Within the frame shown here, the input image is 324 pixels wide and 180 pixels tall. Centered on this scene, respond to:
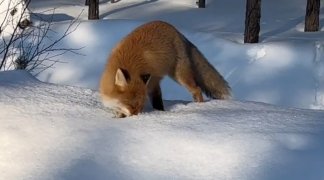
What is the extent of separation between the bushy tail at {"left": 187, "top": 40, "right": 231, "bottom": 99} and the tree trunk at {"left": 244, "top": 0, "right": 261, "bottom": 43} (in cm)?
847

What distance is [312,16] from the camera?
15617mm

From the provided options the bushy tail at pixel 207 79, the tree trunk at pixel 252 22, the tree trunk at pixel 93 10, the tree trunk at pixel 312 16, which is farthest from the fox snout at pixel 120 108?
the tree trunk at pixel 93 10

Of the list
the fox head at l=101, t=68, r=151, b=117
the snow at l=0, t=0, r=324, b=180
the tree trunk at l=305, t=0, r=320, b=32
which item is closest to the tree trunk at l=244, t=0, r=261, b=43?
the tree trunk at l=305, t=0, r=320, b=32

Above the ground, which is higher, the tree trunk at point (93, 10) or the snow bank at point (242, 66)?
the tree trunk at point (93, 10)

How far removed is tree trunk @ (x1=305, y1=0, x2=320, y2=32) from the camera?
15.6 m

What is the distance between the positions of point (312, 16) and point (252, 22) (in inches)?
97.2

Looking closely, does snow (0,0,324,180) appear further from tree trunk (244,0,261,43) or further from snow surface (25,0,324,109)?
tree trunk (244,0,261,43)

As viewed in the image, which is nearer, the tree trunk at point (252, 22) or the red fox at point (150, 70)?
the red fox at point (150, 70)

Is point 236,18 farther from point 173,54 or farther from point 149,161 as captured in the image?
point 149,161

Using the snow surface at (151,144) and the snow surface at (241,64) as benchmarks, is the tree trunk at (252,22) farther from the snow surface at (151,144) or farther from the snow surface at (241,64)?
the snow surface at (151,144)

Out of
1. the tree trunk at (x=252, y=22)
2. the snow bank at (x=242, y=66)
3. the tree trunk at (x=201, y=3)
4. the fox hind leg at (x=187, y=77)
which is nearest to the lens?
the fox hind leg at (x=187, y=77)

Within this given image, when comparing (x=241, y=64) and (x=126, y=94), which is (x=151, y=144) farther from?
(x=241, y=64)

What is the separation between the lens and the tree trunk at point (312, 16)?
15599 mm

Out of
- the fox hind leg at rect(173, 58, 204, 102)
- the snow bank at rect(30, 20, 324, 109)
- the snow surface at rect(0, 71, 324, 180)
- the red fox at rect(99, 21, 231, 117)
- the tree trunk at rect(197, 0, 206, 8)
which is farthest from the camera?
the tree trunk at rect(197, 0, 206, 8)
